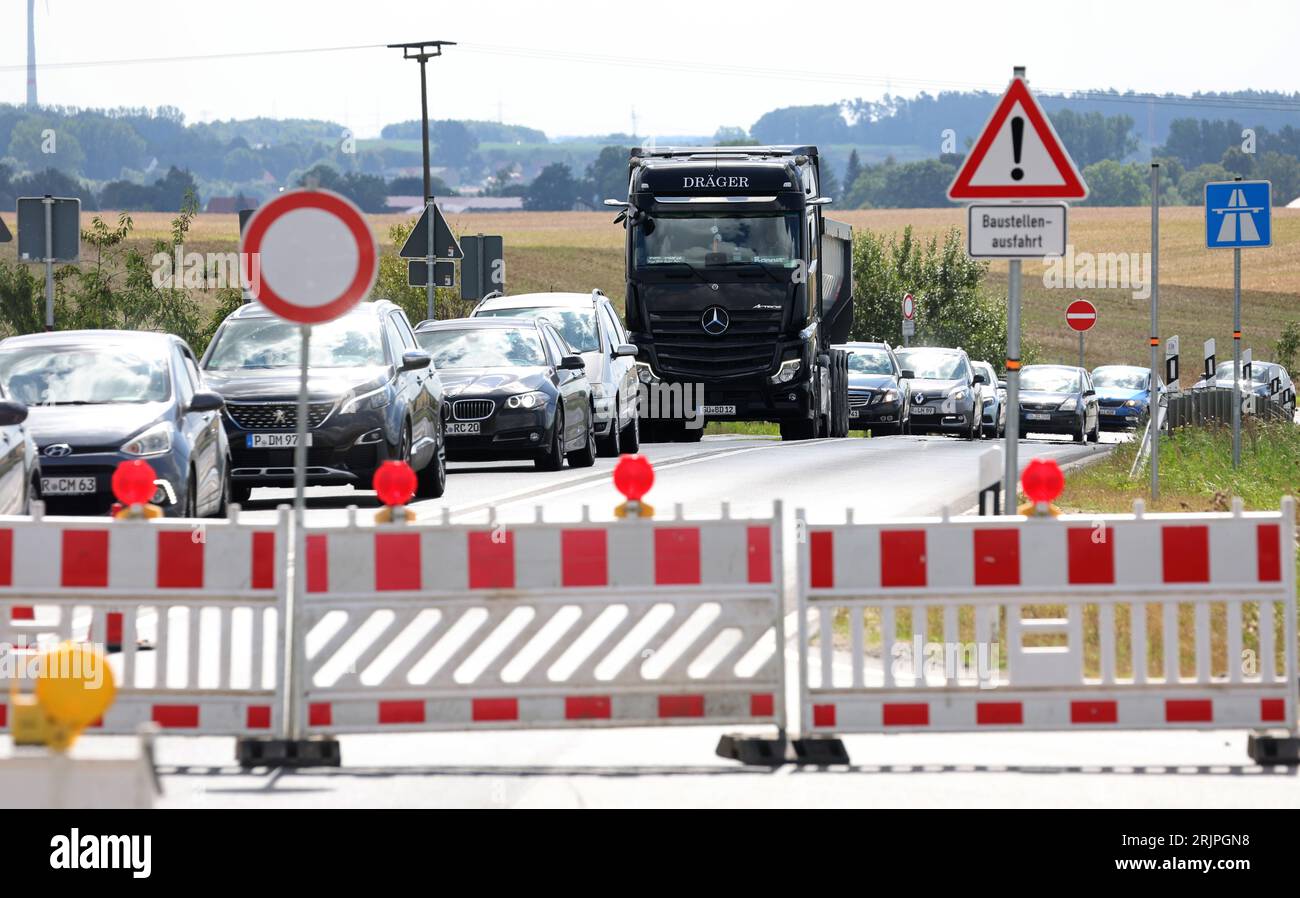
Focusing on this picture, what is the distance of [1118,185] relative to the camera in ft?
590

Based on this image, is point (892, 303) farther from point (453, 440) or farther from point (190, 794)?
point (190, 794)

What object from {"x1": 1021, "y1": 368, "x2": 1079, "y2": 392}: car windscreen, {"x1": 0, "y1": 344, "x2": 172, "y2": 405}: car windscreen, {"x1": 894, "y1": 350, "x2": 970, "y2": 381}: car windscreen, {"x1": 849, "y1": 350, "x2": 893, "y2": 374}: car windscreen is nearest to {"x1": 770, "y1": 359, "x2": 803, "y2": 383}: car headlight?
{"x1": 849, "y1": 350, "x2": 893, "y2": 374}: car windscreen

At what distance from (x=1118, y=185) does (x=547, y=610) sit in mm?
176702

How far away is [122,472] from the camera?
8.77 m

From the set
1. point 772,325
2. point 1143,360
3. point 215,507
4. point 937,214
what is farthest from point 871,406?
point 937,214

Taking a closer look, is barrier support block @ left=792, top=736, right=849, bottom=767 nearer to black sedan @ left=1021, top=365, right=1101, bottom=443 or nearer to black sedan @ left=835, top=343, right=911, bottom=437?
black sedan @ left=835, top=343, right=911, bottom=437

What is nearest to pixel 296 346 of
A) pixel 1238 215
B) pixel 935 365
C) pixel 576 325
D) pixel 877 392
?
pixel 576 325

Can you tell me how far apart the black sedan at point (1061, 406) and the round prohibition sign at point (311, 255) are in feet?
119

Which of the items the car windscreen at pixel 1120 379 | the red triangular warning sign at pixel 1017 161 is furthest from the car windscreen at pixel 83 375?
the car windscreen at pixel 1120 379

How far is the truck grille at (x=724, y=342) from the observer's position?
31.8m

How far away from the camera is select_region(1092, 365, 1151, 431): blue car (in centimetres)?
5159
